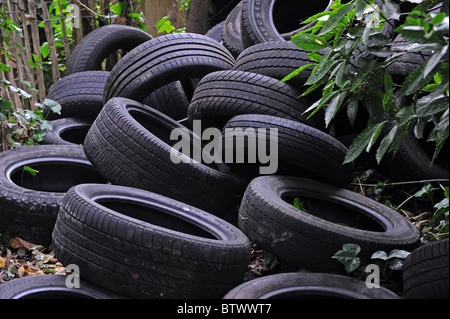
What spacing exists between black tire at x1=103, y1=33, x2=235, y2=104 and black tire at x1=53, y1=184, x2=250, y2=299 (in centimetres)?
188

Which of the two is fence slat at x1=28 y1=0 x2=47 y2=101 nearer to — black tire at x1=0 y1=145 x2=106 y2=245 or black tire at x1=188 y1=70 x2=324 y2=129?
black tire at x1=0 y1=145 x2=106 y2=245

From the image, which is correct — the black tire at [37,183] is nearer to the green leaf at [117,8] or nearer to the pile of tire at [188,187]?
the pile of tire at [188,187]

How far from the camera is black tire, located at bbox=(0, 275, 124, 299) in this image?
3279mm

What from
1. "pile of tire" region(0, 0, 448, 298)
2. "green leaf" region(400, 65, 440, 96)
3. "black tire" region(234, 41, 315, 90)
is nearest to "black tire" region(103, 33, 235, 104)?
"pile of tire" region(0, 0, 448, 298)

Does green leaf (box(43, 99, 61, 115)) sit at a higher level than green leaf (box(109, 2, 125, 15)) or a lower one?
lower

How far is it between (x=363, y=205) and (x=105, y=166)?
6.18ft

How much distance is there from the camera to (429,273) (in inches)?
119

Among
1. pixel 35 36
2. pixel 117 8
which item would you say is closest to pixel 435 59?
pixel 35 36

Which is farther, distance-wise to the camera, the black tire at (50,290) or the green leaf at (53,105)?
the green leaf at (53,105)

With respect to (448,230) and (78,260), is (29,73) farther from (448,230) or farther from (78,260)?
(448,230)

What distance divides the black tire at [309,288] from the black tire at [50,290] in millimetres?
742

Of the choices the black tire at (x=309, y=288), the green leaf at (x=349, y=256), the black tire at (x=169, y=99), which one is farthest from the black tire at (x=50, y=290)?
the black tire at (x=169, y=99)

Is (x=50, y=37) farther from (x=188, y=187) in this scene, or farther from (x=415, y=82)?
(x=415, y=82)

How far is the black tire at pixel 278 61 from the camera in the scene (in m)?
4.74
